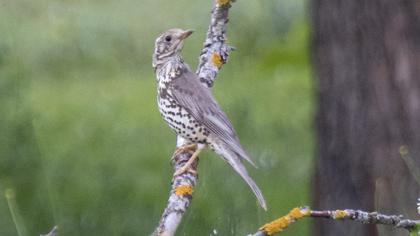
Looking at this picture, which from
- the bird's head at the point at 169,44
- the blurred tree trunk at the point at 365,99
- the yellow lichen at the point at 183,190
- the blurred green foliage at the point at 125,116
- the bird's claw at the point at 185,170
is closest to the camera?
the yellow lichen at the point at 183,190

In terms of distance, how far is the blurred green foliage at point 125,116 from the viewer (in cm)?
817

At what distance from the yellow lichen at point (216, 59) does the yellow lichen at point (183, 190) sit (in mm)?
870

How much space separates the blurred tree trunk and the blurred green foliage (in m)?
0.55

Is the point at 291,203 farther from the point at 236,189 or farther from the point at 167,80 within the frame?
the point at 167,80

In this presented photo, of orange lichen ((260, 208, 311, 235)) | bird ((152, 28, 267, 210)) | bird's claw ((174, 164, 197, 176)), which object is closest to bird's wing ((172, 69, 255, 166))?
bird ((152, 28, 267, 210))

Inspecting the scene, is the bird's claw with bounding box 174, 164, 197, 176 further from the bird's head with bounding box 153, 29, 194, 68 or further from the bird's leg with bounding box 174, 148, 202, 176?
the bird's head with bounding box 153, 29, 194, 68

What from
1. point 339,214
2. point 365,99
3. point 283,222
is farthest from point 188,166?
point 365,99

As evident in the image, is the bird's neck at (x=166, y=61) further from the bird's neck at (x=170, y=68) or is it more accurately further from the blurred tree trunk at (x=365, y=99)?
the blurred tree trunk at (x=365, y=99)

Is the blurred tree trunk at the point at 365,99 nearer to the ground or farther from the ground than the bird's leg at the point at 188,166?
farther from the ground

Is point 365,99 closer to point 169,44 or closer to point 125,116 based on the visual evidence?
point 169,44

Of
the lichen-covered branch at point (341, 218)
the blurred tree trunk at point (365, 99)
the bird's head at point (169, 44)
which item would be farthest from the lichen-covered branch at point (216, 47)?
the blurred tree trunk at point (365, 99)

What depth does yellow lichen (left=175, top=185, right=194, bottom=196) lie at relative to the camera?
4570mm

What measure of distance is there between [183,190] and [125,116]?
21.0ft

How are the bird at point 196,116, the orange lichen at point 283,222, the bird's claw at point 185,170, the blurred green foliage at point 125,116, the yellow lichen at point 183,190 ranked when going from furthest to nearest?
the blurred green foliage at point 125,116 < the bird at point 196,116 < the bird's claw at point 185,170 < the yellow lichen at point 183,190 < the orange lichen at point 283,222
